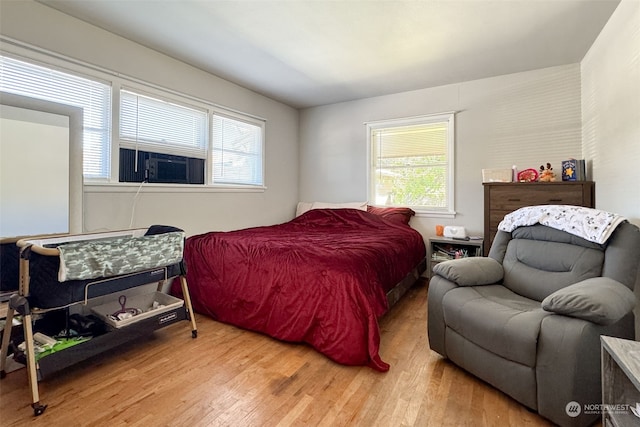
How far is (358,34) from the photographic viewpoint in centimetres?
257

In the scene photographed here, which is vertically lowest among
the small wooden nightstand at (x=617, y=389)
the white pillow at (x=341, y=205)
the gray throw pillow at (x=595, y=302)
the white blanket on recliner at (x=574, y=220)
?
the small wooden nightstand at (x=617, y=389)

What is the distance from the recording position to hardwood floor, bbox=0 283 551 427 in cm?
147

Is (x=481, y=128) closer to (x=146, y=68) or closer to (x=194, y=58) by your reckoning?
(x=194, y=58)

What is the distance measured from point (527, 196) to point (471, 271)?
Answer: 4.99 feet

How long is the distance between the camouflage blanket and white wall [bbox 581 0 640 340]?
123 inches

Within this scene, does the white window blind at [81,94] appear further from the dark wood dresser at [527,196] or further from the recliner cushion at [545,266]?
the dark wood dresser at [527,196]

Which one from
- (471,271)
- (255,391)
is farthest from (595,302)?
(255,391)

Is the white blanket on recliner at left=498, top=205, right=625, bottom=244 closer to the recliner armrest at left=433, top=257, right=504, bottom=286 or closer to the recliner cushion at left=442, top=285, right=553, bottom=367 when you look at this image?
the recliner armrest at left=433, top=257, right=504, bottom=286

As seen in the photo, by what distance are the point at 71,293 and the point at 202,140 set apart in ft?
7.24

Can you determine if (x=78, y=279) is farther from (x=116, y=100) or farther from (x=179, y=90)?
(x=179, y=90)

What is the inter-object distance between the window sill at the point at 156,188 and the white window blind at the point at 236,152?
10 cm

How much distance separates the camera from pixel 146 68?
2848mm

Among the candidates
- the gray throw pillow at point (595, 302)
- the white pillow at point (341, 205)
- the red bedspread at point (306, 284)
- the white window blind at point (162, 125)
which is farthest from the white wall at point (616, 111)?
the white window blind at point (162, 125)

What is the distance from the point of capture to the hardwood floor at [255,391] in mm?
1467
